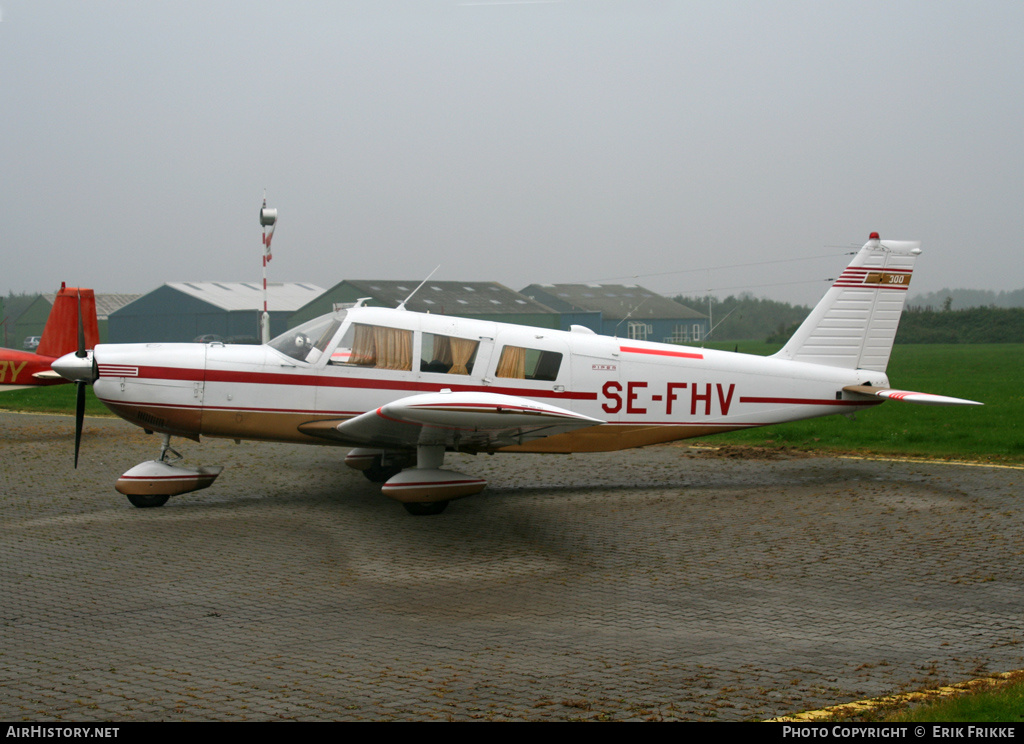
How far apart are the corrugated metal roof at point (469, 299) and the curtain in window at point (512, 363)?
14.1m

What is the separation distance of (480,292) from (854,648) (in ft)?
78.0

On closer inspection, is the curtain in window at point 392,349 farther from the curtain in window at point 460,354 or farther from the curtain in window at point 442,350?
the curtain in window at point 460,354

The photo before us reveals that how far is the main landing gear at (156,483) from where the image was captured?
9.60m

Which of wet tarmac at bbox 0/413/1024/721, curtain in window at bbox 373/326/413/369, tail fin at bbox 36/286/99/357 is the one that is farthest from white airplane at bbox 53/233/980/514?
tail fin at bbox 36/286/99/357

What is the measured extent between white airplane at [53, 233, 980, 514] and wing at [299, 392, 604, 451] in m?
0.02

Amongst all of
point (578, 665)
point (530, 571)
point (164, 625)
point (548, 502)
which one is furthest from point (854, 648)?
point (548, 502)

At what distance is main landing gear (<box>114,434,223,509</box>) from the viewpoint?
9.60 m

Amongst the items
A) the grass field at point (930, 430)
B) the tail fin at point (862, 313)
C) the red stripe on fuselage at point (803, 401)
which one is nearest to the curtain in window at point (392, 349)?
the red stripe on fuselage at point (803, 401)

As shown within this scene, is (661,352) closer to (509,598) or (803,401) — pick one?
(803,401)

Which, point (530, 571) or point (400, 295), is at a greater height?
point (400, 295)

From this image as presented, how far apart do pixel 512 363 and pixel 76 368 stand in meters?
4.99

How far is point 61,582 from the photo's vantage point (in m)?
6.73
